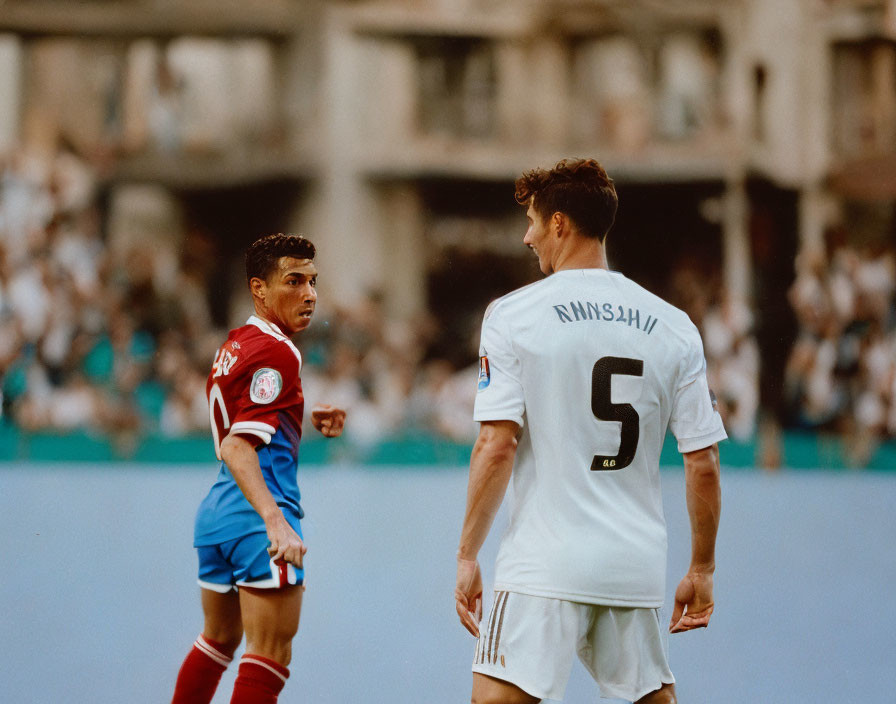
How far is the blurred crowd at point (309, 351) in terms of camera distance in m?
13.6

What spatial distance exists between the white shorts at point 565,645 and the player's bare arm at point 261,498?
1.97ft

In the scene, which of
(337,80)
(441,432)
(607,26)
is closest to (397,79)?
(337,80)

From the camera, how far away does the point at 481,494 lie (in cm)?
248

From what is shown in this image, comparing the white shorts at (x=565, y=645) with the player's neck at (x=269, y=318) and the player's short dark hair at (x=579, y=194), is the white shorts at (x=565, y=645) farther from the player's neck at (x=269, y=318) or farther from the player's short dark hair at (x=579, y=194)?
the player's neck at (x=269, y=318)

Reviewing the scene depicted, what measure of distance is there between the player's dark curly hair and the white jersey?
0.79 meters

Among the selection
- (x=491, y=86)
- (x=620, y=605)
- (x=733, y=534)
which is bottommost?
(x=733, y=534)

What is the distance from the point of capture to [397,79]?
692 inches

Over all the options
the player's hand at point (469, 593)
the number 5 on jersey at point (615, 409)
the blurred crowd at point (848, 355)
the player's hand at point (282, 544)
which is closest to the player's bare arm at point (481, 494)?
the player's hand at point (469, 593)

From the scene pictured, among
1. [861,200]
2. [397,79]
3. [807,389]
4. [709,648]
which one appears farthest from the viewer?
[397,79]

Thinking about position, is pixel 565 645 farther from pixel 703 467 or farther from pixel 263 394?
pixel 263 394

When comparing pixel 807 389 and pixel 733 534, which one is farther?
pixel 807 389

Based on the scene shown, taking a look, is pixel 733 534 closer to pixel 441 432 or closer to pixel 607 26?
pixel 441 432

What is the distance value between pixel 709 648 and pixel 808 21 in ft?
46.2

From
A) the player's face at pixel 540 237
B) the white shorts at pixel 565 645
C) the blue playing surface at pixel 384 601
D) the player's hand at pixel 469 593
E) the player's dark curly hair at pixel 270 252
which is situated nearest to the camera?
the white shorts at pixel 565 645
